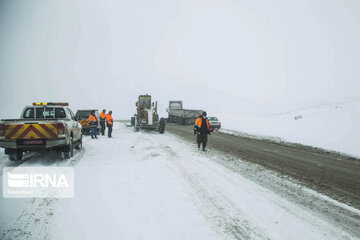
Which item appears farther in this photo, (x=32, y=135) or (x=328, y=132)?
(x=328, y=132)

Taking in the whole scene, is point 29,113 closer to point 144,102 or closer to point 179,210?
point 179,210

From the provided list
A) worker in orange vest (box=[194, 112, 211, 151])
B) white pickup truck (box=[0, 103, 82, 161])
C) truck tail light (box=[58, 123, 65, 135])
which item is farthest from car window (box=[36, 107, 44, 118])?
worker in orange vest (box=[194, 112, 211, 151])

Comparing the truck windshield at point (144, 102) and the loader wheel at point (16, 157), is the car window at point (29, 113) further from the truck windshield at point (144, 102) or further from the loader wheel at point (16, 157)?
the truck windshield at point (144, 102)

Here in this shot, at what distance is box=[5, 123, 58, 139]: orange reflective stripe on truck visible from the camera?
24.3 ft

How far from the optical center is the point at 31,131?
749cm

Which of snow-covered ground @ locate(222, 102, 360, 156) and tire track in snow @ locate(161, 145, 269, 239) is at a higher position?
snow-covered ground @ locate(222, 102, 360, 156)

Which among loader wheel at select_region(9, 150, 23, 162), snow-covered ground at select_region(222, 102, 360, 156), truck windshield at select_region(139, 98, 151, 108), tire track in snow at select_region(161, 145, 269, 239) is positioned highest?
truck windshield at select_region(139, 98, 151, 108)

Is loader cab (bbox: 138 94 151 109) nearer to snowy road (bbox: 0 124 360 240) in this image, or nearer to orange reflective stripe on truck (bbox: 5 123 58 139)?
orange reflective stripe on truck (bbox: 5 123 58 139)

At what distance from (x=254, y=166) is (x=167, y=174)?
340 cm

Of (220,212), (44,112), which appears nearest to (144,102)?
(44,112)

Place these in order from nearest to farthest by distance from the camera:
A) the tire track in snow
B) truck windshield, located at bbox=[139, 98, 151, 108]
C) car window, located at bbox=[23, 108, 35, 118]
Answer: the tire track in snow < car window, located at bbox=[23, 108, 35, 118] < truck windshield, located at bbox=[139, 98, 151, 108]

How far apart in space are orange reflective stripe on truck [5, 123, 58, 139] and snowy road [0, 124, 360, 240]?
68.8 inches

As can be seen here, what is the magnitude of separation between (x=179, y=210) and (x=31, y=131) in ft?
19.1

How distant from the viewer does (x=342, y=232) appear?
154 inches
